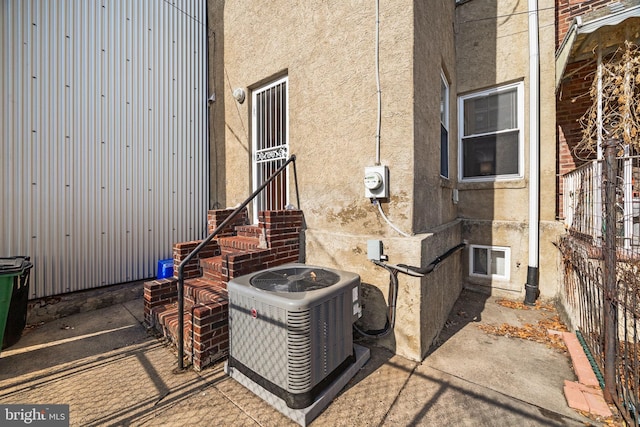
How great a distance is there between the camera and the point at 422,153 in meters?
2.88

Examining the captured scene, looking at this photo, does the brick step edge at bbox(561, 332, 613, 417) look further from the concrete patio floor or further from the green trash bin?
the green trash bin

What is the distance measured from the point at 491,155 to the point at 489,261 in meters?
1.75

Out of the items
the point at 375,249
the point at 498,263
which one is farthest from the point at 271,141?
the point at 498,263

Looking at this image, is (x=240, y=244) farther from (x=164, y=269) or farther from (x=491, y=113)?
(x=491, y=113)

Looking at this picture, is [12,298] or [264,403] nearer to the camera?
[264,403]

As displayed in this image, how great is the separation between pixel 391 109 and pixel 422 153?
57cm

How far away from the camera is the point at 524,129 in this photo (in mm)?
4094

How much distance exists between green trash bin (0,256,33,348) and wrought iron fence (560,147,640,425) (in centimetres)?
505

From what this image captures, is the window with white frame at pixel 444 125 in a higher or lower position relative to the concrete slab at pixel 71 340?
higher

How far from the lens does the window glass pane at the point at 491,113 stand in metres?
4.28

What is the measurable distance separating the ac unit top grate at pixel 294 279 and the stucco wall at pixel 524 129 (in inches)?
126

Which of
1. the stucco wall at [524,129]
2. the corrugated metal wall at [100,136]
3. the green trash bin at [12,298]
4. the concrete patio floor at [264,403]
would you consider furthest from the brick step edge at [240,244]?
the stucco wall at [524,129]

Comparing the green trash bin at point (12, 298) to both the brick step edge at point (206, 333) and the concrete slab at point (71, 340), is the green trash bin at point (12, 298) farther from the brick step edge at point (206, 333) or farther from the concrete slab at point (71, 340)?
the brick step edge at point (206, 333)

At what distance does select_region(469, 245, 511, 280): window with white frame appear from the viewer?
4266 millimetres
